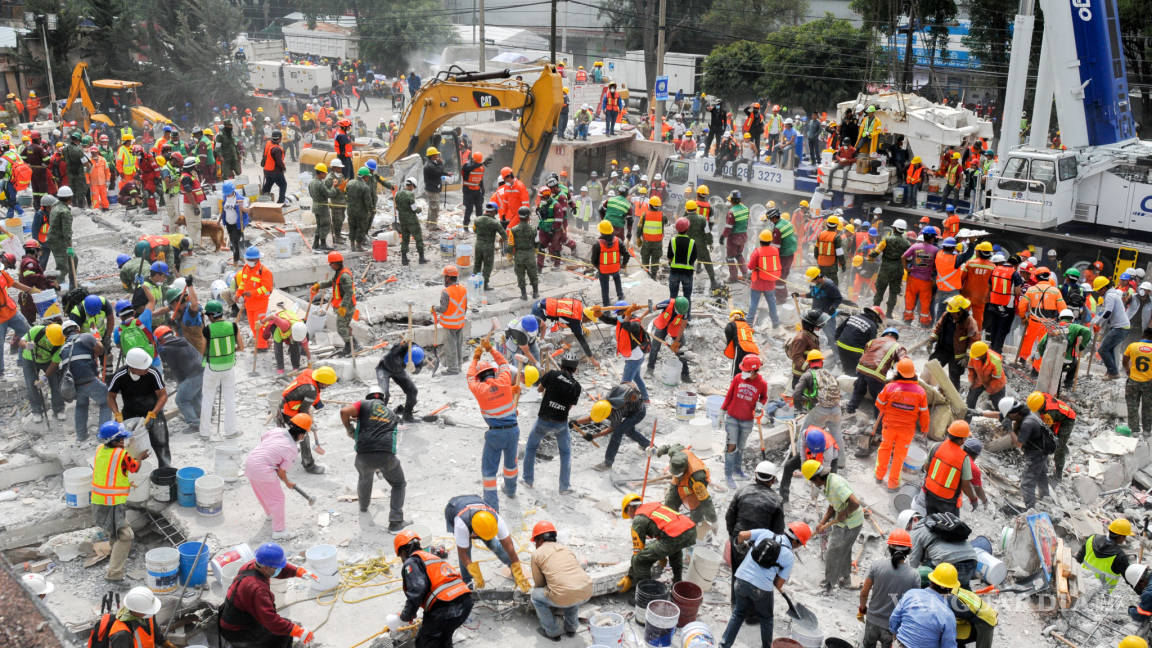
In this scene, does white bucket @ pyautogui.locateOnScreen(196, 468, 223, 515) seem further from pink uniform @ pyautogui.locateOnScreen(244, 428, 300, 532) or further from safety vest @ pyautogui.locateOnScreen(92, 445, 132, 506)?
safety vest @ pyautogui.locateOnScreen(92, 445, 132, 506)

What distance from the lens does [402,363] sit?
430 inches

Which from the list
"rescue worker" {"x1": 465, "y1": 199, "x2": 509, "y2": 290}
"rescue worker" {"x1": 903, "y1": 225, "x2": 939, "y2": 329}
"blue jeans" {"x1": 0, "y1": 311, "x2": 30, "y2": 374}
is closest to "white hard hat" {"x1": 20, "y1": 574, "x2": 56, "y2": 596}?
"blue jeans" {"x1": 0, "y1": 311, "x2": 30, "y2": 374}

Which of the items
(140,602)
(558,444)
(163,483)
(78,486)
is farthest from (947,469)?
(78,486)

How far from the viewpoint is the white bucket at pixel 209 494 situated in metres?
8.76

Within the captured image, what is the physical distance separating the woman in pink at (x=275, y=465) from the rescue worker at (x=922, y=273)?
926 cm

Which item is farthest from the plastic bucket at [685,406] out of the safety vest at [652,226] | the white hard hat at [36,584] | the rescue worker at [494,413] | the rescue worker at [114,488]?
the white hard hat at [36,584]

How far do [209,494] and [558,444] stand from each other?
328 cm

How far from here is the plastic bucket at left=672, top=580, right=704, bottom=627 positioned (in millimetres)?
7727

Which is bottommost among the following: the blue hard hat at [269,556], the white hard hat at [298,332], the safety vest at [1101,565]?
the safety vest at [1101,565]

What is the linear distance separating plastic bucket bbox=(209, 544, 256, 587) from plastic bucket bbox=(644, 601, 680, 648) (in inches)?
123

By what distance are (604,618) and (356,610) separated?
1960mm

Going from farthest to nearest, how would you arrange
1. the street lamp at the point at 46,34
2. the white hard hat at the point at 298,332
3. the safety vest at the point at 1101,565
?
the street lamp at the point at 46,34, the white hard hat at the point at 298,332, the safety vest at the point at 1101,565

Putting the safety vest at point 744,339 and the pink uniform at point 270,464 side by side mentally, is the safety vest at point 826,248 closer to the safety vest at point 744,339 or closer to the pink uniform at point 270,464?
the safety vest at point 744,339

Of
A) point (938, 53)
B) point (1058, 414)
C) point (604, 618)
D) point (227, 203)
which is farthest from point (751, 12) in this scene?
point (604, 618)
